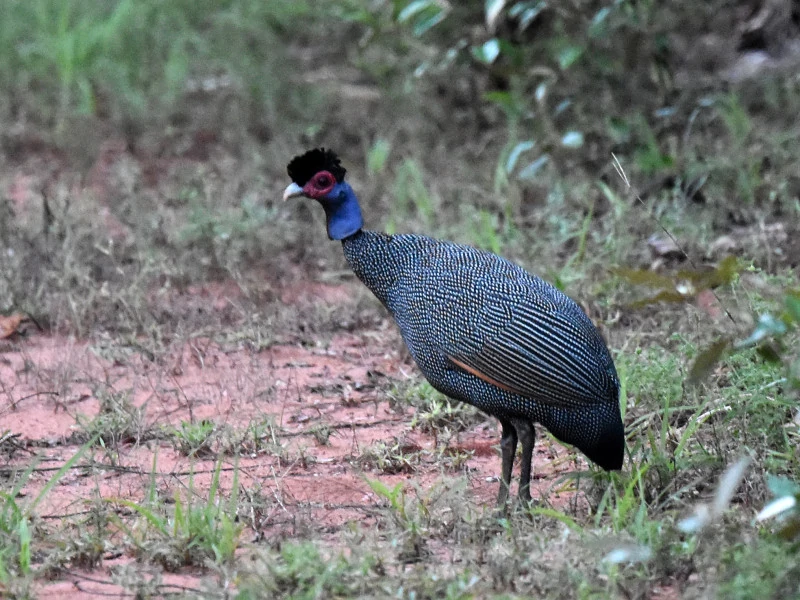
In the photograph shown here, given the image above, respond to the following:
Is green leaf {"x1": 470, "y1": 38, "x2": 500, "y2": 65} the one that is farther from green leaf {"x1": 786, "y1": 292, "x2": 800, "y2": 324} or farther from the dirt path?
green leaf {"x1": 786, "y1": 292, "x2": 800, "y2": 324}

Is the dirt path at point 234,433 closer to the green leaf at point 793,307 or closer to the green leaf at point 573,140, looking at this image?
the green leaf at point 793,307

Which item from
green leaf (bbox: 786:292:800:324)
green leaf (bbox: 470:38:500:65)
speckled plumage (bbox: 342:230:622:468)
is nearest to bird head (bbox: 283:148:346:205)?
speckled plumage (bbox: 342:230:622:468)

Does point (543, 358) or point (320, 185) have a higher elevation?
point (320, 185)

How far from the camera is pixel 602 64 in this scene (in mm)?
6898

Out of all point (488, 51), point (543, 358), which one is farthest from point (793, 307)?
point (488, 51)

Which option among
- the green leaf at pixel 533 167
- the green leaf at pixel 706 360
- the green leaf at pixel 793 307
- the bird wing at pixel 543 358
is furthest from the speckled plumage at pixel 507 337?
the green leaf at pixel 533 167

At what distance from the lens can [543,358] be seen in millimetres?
3641

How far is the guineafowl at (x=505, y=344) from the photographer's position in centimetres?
364

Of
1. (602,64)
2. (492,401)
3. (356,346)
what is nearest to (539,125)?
(602,64)

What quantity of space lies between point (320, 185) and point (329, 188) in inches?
1.4

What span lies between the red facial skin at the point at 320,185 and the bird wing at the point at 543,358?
841 mm

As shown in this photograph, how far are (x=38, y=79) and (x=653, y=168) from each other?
16.0 feet

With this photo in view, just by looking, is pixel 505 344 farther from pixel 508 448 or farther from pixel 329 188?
pixel 329 188

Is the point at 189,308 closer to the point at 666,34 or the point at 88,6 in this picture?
the point at 666,34
